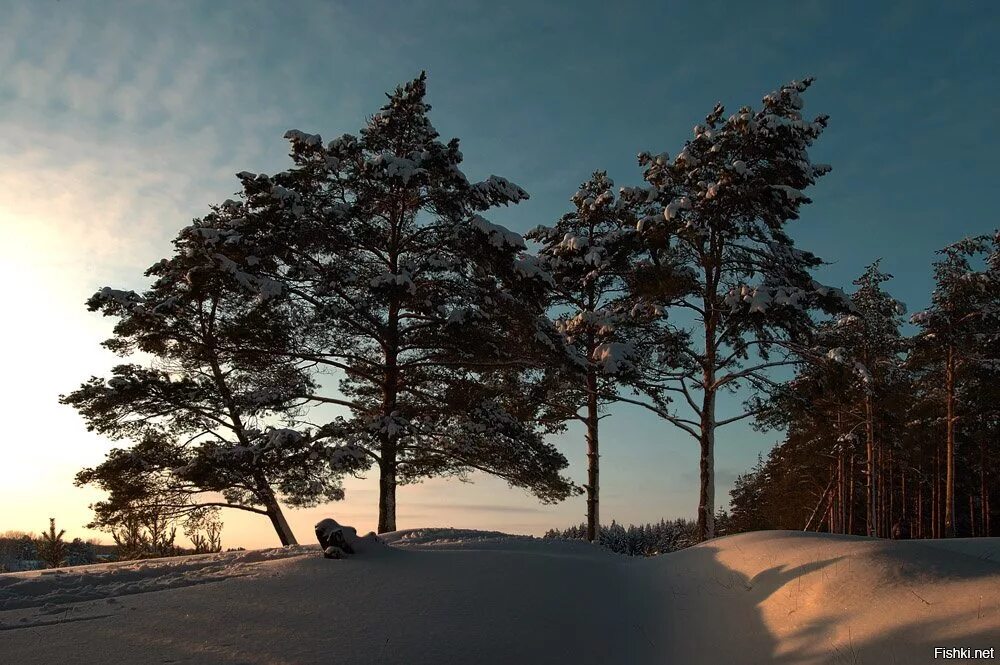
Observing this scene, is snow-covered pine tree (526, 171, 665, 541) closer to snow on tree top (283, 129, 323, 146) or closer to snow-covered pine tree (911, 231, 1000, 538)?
snow on tree top (283, 129, 323, 146)

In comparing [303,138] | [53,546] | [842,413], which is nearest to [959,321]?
[842,413]

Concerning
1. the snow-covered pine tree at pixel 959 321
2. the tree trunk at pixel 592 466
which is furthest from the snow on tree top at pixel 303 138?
the snow-covered pine tree at pixel 959 321

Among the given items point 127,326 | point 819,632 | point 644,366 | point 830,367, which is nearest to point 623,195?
point 644,366

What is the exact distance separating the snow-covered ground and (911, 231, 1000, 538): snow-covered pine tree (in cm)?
1788

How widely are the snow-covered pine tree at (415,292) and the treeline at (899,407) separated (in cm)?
761

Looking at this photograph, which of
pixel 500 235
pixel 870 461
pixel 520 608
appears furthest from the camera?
pixel 870 461

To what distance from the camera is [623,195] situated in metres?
20.0

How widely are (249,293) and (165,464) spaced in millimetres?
4819

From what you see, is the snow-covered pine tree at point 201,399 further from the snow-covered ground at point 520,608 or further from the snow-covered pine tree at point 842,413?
the snow-covered pine tree at point 842,413

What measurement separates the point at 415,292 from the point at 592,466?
7.93 m

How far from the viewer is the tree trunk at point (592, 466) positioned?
19391 mm

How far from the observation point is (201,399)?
16766 millimetres

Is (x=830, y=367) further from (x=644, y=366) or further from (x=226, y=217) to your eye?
(x=226, y=217)

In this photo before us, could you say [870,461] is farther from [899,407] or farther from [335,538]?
[335,538]
